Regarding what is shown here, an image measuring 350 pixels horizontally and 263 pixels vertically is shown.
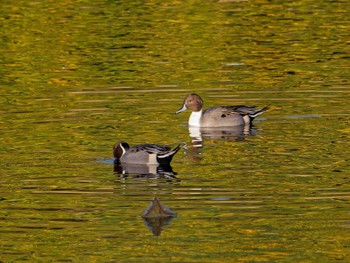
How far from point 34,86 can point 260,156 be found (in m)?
7.65

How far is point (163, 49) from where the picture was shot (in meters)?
27.4

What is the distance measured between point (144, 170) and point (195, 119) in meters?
3.89

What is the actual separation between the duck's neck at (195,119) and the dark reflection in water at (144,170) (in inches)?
135

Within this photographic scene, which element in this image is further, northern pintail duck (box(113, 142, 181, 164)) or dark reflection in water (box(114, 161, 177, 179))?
northern pintail duck (box(113, 142, 181, 164))

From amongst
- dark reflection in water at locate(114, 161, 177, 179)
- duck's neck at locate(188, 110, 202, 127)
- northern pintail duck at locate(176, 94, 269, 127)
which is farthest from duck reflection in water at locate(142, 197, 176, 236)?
duck's neck at locate(188, 110, 202, 127)

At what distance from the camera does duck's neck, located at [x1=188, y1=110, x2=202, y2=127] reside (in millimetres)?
20828

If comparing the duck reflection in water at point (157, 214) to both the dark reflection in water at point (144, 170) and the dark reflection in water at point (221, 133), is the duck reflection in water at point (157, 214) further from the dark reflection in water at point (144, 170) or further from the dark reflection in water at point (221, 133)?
the dark reflection in water at point (221, 133)

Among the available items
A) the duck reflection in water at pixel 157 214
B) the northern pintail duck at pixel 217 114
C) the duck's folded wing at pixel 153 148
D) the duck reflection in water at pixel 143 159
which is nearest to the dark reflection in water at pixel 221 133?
the northern pintail duck at pixel 217 114

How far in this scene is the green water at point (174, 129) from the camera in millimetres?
13055

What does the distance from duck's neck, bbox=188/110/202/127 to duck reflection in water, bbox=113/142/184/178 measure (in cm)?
335

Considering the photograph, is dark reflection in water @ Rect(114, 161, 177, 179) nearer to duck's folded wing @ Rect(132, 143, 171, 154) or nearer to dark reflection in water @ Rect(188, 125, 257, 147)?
duck's folded wing @ Rect(132, 143, 171, 154)

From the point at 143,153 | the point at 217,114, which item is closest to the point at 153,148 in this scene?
the point at 143,153

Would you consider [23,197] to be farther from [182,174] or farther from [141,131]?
[141,131]

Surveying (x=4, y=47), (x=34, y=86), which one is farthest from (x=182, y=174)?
(x=4, y=47)
